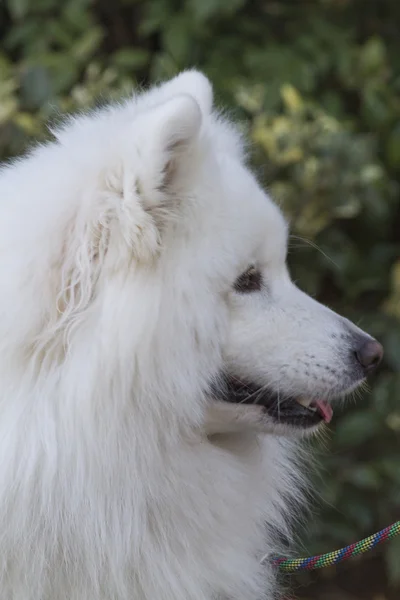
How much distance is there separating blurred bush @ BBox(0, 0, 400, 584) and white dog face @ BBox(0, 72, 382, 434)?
123 centimetres

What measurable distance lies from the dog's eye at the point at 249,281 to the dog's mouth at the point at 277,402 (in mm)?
171

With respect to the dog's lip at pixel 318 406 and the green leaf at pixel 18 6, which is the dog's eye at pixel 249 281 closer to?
the dog's lip at pixel 318 406

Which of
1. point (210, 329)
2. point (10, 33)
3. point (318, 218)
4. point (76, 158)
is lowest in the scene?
point (318, 218)

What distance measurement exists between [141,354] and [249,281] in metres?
0.28

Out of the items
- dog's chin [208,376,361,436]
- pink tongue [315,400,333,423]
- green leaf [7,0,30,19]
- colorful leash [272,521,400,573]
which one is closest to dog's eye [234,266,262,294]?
dog's chin [208,376,361,436]

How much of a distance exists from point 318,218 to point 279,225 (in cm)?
128

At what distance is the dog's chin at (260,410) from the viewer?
1.64m

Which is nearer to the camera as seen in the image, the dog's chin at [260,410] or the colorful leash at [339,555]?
the dog's chin at [260,410]

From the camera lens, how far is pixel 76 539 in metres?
1.53

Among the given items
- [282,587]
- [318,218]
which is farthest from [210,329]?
[318,218]

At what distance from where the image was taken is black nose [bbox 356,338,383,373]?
168 centimetres

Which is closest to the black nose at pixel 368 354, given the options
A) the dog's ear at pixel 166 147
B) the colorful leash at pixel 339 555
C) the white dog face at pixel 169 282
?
the white dog face at pixel 169 282

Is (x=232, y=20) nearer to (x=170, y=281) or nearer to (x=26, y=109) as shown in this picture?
(x=26, y=109)

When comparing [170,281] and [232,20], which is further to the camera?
[232,20]
